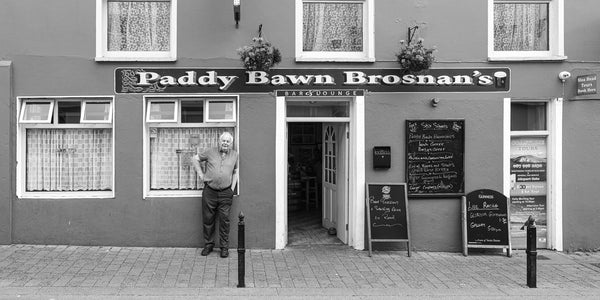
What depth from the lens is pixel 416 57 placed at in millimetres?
8508

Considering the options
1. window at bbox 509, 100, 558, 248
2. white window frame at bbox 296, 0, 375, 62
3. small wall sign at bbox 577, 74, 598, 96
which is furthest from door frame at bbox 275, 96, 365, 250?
small wall sign at bbox 577, 74, 598, 96

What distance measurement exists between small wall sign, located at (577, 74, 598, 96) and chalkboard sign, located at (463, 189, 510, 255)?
7.47 feet

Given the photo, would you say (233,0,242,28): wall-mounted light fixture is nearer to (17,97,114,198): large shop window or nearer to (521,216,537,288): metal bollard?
(17,97,114,198): large shop window

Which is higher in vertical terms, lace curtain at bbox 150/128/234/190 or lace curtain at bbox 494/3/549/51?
lace curtain at bbox 494/3/549/51

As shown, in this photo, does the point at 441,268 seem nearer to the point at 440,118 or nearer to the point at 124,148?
the point at 440,118

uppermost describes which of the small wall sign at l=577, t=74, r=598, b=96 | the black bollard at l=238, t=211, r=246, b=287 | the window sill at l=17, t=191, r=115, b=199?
the small wall sign at l=577, t=74, r=598, b=96

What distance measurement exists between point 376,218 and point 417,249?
97 cm

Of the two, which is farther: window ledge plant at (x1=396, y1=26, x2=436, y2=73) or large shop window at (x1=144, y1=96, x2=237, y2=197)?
large shop window at (x1=144, y1=96, x2=237, y2=197)

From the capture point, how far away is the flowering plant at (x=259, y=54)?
8.31 metres

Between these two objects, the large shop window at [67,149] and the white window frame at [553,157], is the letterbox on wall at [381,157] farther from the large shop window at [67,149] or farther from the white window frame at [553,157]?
the large shop window at [67,149]

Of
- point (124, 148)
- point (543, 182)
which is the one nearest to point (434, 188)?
point (543, 182)

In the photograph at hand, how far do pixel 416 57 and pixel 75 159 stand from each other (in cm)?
606

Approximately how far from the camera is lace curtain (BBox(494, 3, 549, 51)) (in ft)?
Answer: 30.9

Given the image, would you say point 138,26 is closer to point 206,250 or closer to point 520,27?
point 206,250
